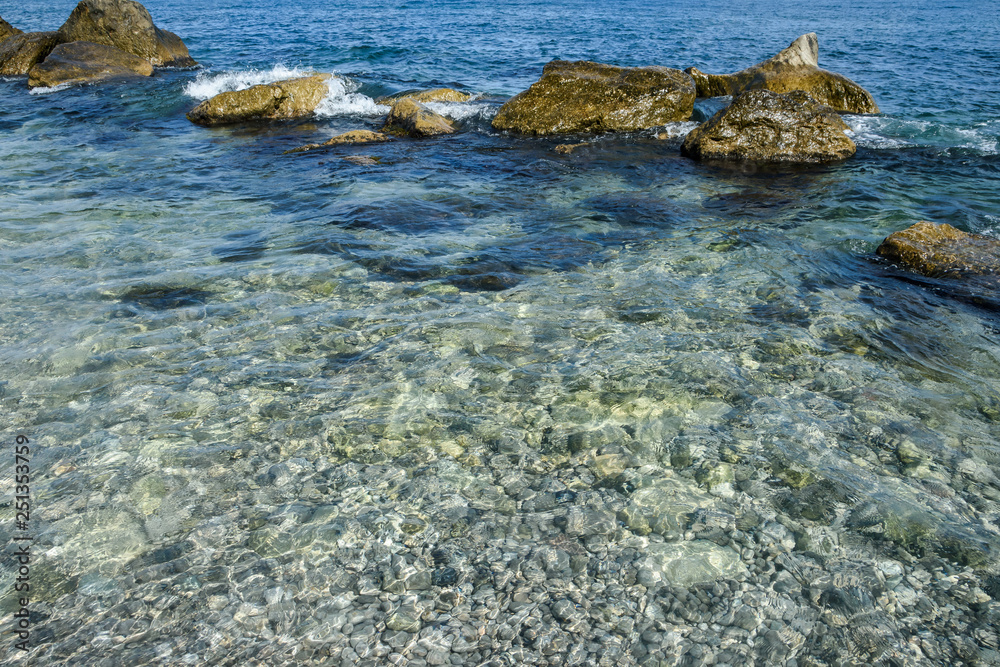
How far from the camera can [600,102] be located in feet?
43.2

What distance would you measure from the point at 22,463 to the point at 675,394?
4.61 m

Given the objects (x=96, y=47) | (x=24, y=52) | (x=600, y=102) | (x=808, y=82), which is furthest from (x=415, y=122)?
(x=24, y=52)

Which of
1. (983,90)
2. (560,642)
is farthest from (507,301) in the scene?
(983,90)

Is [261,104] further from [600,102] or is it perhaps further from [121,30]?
[121,30]

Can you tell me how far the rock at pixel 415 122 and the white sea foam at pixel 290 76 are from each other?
154cm

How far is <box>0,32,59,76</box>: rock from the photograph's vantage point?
790 inches

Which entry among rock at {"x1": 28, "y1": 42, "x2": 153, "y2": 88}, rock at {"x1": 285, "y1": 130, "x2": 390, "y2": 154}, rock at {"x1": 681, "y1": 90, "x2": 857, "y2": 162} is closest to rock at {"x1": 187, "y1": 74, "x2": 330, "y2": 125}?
rock at {"x1": 285, "y1": 130, "x2": 390, "y2": 154}

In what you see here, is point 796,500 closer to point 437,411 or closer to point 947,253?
point 437,411

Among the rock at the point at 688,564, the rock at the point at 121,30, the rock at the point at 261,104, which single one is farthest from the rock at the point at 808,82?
the rock at the point at 121,30

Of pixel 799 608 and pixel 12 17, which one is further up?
pixel 12 17

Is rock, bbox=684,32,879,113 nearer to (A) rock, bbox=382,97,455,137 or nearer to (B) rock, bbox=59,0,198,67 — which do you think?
(A) rock, bbox=382,97,455,137

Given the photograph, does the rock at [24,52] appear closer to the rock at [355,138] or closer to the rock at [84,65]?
the rock at [84,65]

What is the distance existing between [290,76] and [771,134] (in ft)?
47.4

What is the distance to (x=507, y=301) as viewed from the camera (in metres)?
6.55
